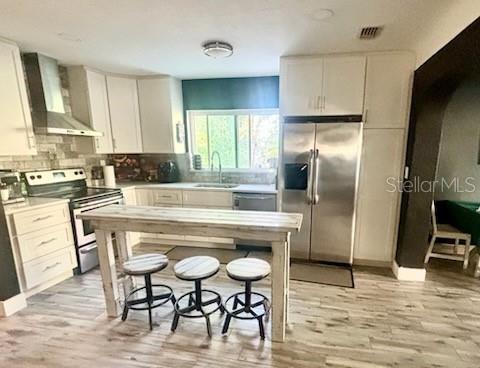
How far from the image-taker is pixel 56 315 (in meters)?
2.41

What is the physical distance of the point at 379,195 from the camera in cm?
312

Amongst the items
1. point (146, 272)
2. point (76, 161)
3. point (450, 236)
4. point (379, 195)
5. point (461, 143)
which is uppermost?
point (461, 143)

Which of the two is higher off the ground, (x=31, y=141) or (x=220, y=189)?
(x=31, y=141)

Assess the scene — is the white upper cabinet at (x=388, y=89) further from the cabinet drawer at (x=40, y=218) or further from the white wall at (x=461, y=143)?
the cabinet drawer at (x=40, y=218)

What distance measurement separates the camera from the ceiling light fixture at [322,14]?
1.98m

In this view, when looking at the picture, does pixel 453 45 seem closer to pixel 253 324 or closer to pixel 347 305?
pixel 347 305

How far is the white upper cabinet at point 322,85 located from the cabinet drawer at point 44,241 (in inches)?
112

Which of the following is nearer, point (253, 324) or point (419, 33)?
point (253, 324)

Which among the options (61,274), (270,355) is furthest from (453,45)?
(61,274)

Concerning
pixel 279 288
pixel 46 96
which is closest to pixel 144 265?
pixel 279 288

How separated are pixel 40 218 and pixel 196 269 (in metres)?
1.84

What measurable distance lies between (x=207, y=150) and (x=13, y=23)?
270cm

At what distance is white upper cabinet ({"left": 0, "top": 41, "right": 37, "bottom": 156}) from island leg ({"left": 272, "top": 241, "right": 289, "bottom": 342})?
2.79m

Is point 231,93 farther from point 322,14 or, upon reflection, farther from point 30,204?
point 30,204
